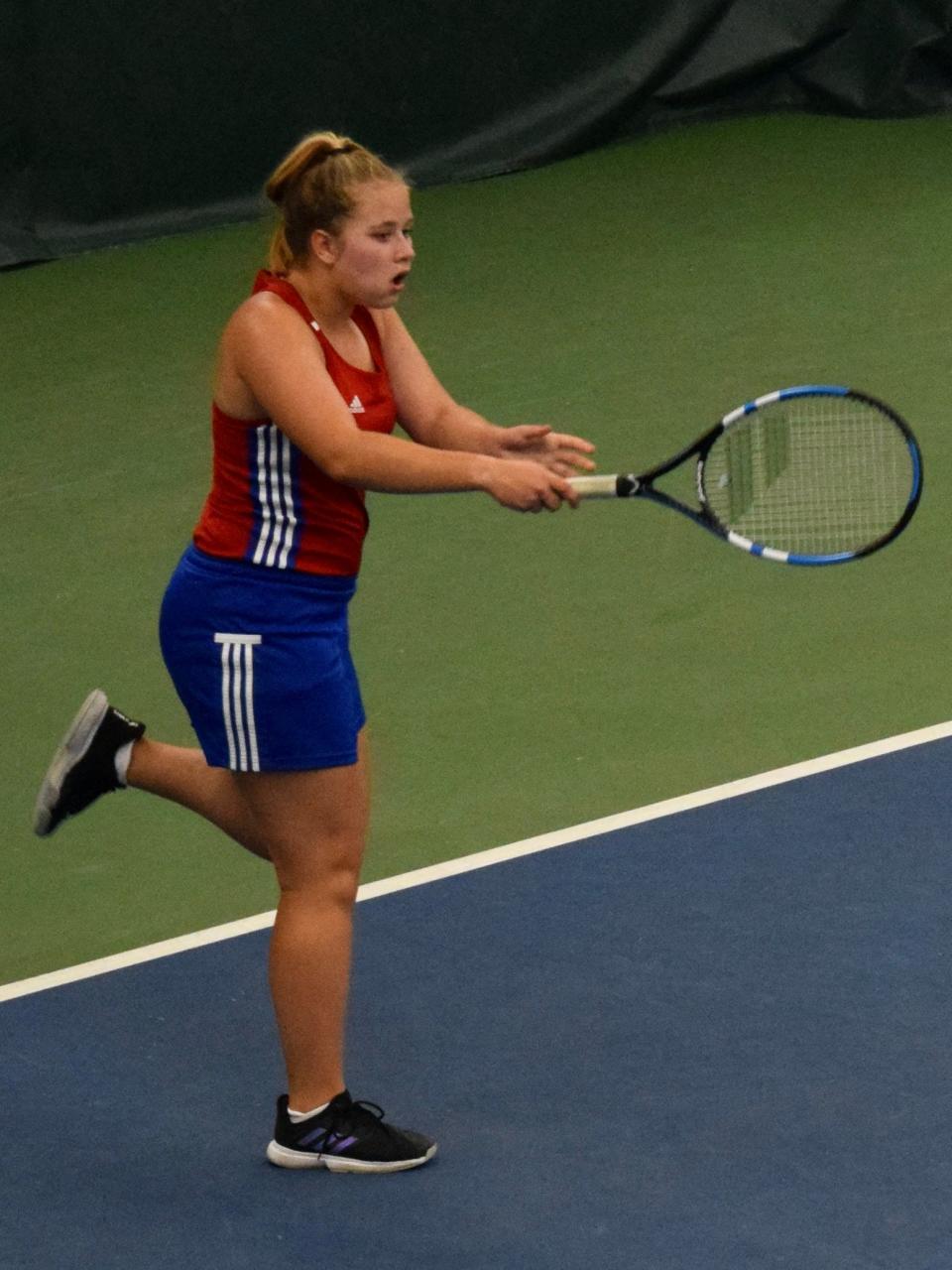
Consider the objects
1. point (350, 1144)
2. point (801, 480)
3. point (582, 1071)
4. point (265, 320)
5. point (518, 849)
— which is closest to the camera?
point (265, 320)

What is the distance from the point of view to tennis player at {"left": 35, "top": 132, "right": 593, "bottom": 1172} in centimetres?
328

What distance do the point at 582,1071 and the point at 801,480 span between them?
3.22ft


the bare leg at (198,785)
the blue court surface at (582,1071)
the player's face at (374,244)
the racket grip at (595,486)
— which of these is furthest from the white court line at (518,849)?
the player's face at (374,244)

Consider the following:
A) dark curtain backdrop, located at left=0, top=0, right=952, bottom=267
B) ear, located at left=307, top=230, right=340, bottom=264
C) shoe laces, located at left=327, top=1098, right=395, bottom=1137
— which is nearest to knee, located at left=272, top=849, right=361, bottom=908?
shoe laces, located at left=327, top=1098, right=395, bottom=1137

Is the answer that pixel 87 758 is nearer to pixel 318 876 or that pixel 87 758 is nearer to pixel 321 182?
pixel 318 876

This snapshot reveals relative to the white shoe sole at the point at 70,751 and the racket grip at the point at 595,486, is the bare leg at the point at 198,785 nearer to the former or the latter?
the white shoe sole at the point at 70,751

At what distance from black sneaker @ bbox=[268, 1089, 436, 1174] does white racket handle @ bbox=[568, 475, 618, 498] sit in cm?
96

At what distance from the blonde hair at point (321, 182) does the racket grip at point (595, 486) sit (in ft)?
1.56

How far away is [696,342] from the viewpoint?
7141 millimetres

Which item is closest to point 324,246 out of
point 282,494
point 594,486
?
point 282,494

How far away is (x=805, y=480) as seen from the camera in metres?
3.89

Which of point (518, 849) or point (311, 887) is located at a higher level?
point (311, 887)

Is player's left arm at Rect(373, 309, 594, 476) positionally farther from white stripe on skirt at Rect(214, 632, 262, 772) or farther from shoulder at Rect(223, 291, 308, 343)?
white stripe on skirt at Rect(214, 632, 262, 772)

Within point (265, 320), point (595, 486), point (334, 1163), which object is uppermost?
→ point (265, 320)
